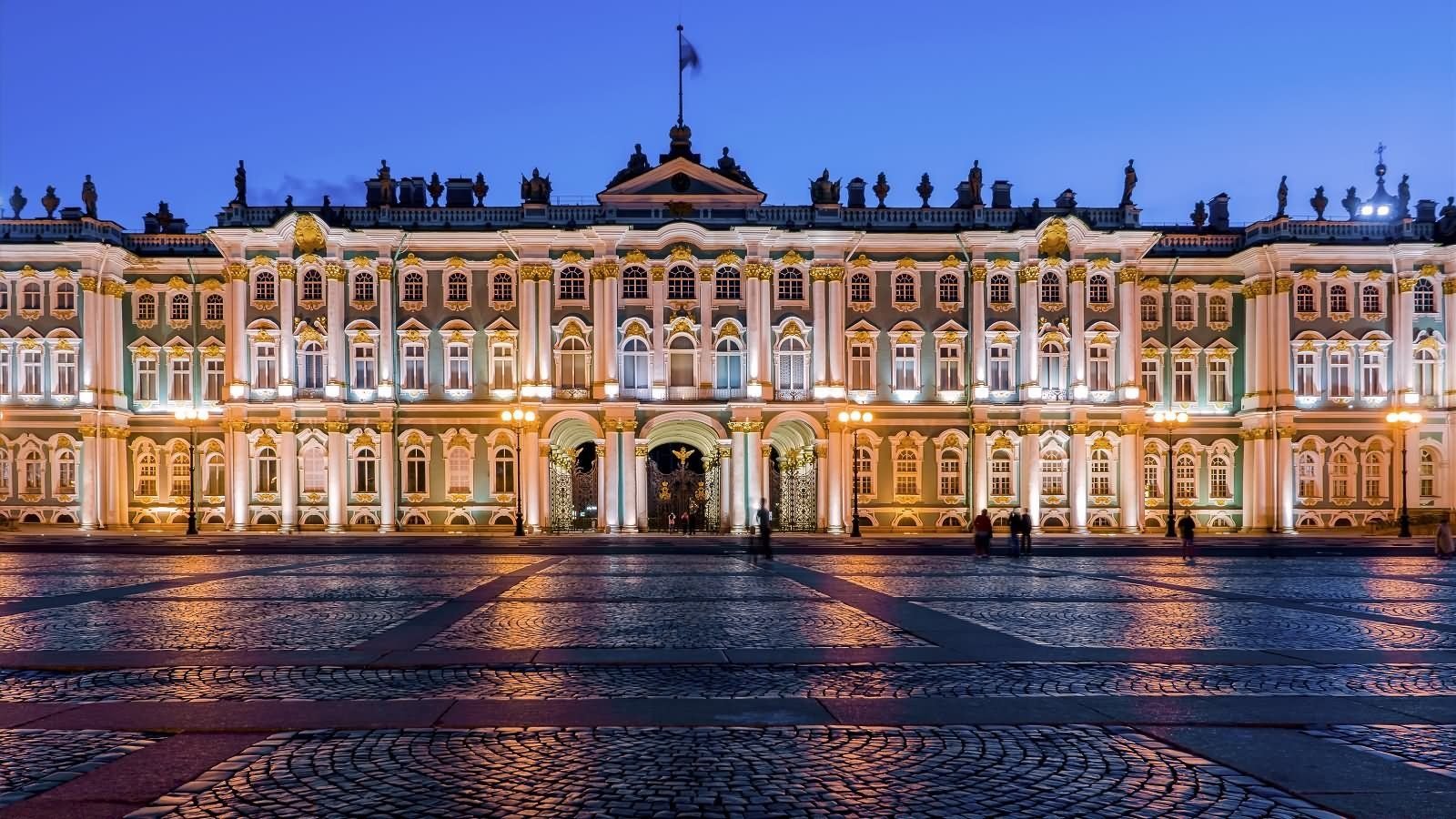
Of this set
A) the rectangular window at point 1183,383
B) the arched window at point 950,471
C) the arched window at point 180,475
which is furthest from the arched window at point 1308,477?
the arched window at point 180,475

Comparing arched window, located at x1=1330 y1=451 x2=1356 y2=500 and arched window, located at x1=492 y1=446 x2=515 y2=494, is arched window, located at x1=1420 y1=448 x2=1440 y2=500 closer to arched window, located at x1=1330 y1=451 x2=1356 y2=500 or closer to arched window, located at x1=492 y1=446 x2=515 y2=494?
arched window, located at x1=1330 y1=451 x2=1356 y2=500

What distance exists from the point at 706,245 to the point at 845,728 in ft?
142

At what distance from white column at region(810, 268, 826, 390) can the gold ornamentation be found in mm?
22074

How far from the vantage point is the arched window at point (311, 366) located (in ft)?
171

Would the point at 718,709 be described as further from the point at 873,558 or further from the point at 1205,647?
the point at 873,558

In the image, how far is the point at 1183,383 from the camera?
54.7 metres

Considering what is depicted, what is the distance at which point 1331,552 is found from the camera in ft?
124

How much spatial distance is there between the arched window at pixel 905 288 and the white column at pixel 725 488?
10372 mm

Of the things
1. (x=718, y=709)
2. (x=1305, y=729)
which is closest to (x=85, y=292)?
(x=718, y=709)

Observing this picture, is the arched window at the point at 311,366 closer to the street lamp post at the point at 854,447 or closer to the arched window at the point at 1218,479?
the street lamp post at the point at 854,447

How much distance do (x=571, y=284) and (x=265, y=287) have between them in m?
13.8

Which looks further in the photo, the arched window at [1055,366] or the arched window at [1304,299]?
the arched window at [1304,299]

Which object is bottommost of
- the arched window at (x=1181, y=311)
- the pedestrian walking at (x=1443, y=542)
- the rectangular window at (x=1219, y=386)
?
the pedestrian walking at (x=1443, y=542)

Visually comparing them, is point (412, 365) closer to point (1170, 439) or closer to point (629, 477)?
point (629, 477)
